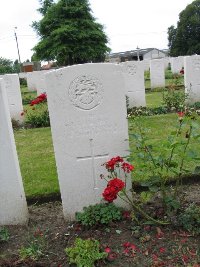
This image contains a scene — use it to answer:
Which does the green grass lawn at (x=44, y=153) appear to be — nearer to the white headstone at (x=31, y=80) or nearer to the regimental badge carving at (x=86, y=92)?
the regimental badge carving at (x=86, y=92)

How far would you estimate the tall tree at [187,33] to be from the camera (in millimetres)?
47125

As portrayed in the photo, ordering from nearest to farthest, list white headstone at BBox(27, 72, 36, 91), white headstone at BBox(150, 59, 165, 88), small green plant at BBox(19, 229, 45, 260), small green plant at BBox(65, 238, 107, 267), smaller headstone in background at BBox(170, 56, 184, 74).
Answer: small green plant at BBox(65, 238, 107, 267), small green plant at BBox(19, 229, 45, 260), white headstone at BBox(150, 59, 165, 88), white headstone at BBox(27, 72, 36, 91), smaller headstone in background at BBox(170, 56, 184, 74)

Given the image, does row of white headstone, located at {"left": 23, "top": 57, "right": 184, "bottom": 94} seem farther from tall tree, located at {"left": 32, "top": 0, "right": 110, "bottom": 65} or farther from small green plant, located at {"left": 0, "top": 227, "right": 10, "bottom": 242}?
tall tree, located at {"left": 32, "top": 0, "right": 110, "bottom": 65}

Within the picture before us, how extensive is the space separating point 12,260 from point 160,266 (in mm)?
1289

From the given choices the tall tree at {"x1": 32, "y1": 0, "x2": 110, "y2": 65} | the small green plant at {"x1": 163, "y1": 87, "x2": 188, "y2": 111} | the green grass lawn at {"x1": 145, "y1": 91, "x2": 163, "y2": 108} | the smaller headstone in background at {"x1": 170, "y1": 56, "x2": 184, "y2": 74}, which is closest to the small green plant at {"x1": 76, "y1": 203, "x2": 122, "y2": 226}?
the small green plant at {"x1": 163, "y1": 87, "x2": 188, "y2": 111}

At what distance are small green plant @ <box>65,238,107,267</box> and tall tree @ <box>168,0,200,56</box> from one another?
4578 cm

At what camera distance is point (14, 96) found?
9445 mm

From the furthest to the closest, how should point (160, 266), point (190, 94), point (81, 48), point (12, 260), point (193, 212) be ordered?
point (81, 48) → point (190, 94) → point (193, 212) → point (12, 260) → point (160, 266)

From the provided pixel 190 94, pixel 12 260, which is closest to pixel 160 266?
pixel 12 260

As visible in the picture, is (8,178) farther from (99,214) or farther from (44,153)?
(44,153)

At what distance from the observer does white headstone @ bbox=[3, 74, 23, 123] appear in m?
9.29

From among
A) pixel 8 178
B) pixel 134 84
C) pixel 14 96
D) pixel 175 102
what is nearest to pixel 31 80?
pixel 14 96

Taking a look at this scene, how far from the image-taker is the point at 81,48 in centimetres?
3092

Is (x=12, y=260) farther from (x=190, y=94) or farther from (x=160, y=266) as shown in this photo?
(x=190, y=94)
